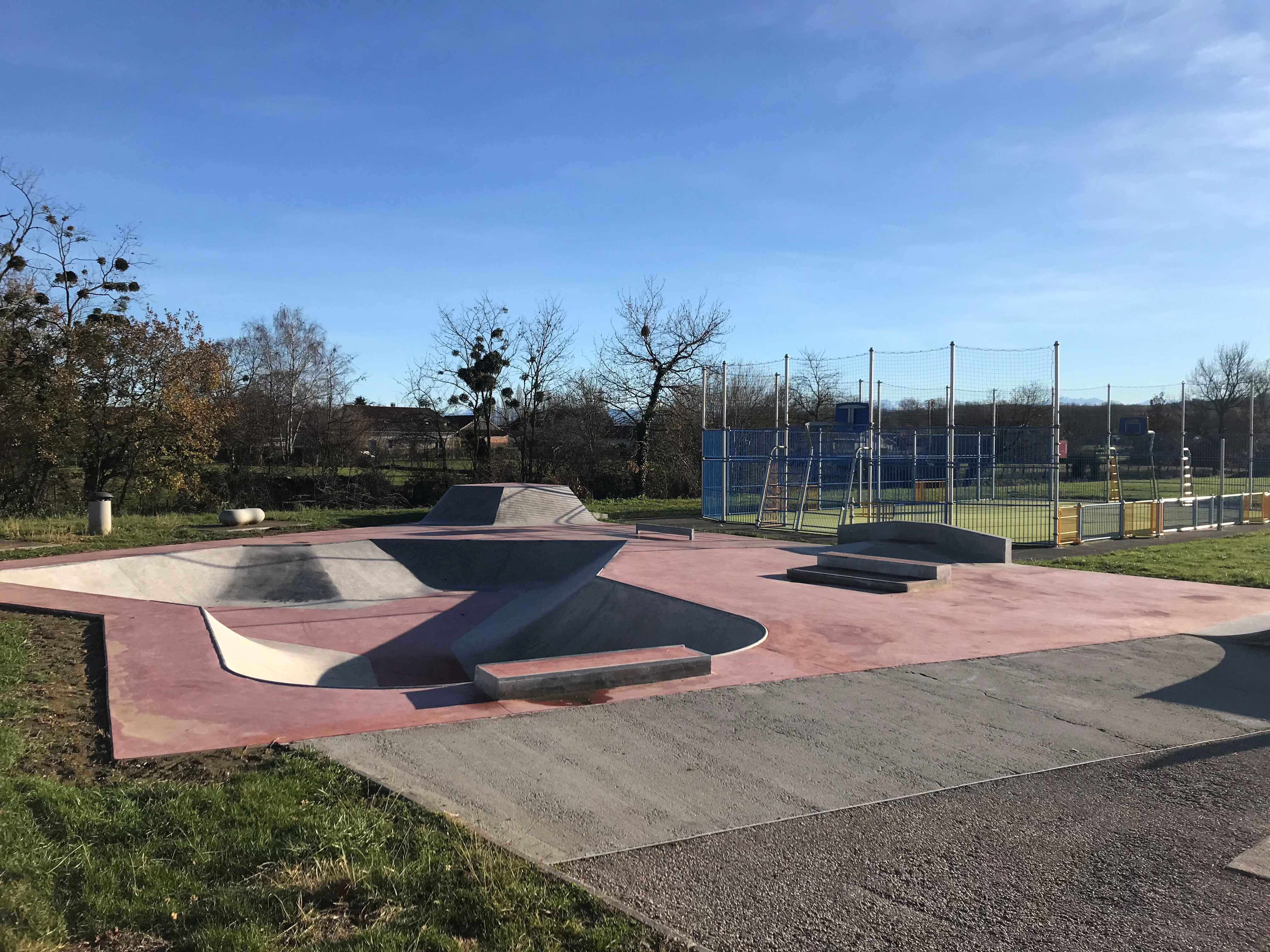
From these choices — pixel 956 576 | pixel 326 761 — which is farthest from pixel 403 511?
pixel 326 761

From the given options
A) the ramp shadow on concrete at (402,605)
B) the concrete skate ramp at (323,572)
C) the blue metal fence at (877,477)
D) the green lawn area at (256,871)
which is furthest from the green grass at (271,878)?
the blue metal fence at (877,477)

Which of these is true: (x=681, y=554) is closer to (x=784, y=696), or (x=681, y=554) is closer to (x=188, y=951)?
(x=784, y=696)

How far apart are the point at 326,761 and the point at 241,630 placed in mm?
7508

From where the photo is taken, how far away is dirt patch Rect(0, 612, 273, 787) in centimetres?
459

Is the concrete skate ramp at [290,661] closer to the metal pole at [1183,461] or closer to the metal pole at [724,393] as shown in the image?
the metal pole at [724,393]

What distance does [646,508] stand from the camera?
952 inches

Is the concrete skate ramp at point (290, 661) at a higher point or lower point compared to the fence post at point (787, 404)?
lower

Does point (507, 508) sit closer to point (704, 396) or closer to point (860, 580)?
point (704, 396)

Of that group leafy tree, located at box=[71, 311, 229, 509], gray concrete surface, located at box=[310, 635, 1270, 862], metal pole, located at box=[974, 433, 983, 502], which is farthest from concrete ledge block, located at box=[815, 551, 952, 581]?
leafy tree, located at box=[71, 311, 229, 509]

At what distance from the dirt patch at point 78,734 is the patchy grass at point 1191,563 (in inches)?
477

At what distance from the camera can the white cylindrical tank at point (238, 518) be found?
18.9 metres

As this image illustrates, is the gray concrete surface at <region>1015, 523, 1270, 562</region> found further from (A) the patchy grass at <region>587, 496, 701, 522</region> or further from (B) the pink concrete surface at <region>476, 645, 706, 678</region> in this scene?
(B) the pink concrete surface at <region>476, 645, 706, 678</region>

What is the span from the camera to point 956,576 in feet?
39.3

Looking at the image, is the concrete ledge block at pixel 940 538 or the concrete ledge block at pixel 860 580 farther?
the concrete ledge block at pixel 940 538
